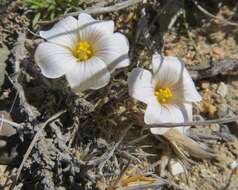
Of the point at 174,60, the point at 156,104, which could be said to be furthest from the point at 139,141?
the point at 174,60

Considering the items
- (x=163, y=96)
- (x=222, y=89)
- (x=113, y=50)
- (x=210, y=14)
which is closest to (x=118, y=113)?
(x=163, y=96)

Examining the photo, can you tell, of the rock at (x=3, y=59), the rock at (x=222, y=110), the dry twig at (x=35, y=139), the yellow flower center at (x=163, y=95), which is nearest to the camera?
the dry twig at (x=35, y=139)

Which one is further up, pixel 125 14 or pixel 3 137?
pixel 125 14

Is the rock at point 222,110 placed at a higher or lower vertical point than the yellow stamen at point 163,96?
lower

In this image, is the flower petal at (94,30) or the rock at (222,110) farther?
the rock at (222,110)

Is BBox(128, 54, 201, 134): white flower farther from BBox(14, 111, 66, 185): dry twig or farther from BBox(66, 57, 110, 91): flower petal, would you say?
BBox(14, 111, 66, 185): dry twig

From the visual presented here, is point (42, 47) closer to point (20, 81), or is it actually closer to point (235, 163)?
point (20, 81)

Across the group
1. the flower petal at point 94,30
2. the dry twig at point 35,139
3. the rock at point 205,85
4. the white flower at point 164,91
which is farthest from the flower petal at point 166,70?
the dry twig at point 35,139

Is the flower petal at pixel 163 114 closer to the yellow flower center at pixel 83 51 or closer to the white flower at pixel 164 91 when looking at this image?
the white flower at pixel 164 91
